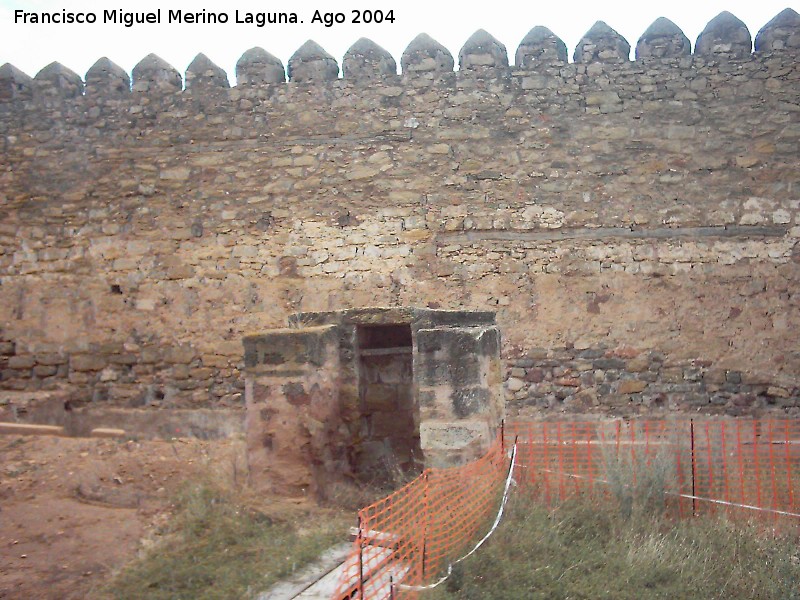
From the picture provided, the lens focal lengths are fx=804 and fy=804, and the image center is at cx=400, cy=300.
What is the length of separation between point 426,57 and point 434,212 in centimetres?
188

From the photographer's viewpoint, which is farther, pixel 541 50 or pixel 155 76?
pixel 155 76

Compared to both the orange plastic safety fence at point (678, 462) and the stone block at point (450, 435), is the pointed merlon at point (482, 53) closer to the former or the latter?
the orange plastic safety fence at point (678, 462)

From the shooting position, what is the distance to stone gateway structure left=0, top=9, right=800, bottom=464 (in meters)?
9.00

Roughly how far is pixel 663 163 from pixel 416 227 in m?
2.91

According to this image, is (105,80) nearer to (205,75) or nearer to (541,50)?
(205,75)

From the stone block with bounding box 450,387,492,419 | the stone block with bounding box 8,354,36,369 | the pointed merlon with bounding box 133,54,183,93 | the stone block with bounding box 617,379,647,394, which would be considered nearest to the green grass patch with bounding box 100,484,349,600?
the stone block with bounding box 450,387,492,419

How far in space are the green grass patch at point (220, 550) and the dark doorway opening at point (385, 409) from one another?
900 mm

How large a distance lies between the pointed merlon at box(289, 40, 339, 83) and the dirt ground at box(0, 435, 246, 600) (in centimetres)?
445

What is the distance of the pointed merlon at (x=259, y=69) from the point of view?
976cm

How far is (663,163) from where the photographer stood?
9180mm

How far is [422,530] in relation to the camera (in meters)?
4.52

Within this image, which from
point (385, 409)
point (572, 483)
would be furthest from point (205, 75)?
point (572, 483)

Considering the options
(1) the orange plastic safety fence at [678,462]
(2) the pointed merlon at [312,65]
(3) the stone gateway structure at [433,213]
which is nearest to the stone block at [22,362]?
(3) the stone gateway structure at [433,213]

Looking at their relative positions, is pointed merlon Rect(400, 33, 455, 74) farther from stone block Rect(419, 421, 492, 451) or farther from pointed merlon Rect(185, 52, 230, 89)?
stone block Rect(419, 421, 492, 451)
